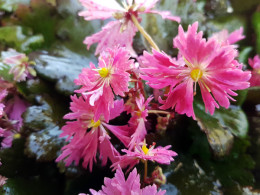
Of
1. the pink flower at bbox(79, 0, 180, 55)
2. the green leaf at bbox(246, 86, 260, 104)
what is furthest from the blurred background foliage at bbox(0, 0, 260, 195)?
the pink flower at bbox(79, 0, 180, 55)

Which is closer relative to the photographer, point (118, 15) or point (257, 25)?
point (118, 15)

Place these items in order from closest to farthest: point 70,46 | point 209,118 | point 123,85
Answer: point 123,85 < point 209,118 < point 70,46

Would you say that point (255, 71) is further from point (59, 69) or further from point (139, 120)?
point (59, 69)

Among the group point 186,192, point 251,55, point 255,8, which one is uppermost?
point 255,8

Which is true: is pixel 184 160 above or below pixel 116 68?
below

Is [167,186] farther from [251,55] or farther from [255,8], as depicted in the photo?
[255,8]

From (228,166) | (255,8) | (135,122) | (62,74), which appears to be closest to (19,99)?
(62,74)

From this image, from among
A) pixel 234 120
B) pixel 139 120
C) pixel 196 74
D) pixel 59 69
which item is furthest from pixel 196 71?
pixel 59 69
